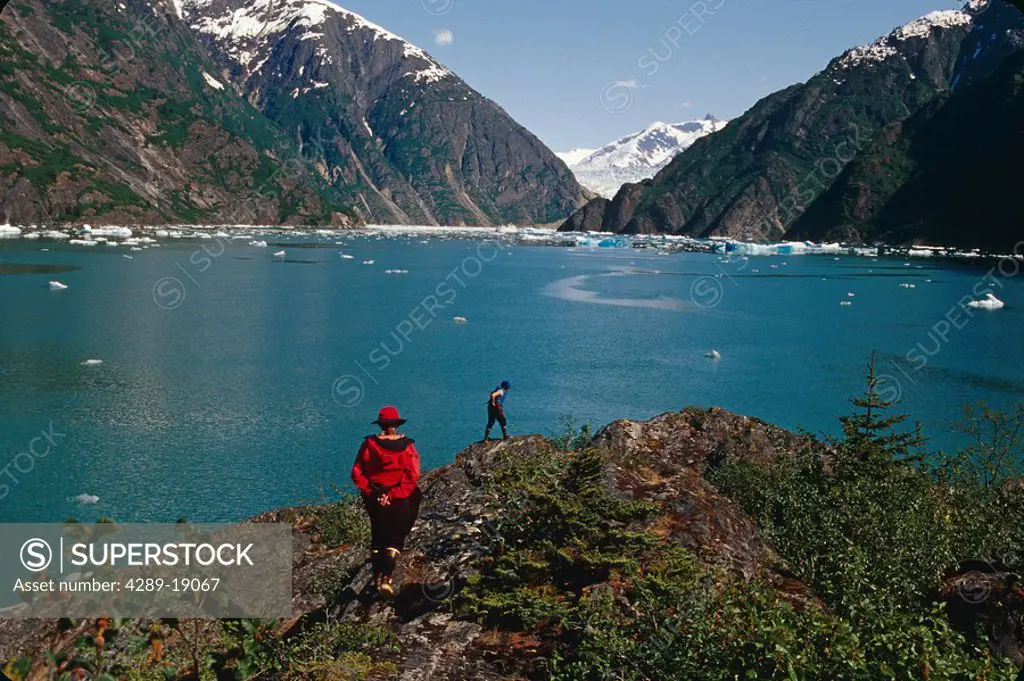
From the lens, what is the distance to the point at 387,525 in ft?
31.2

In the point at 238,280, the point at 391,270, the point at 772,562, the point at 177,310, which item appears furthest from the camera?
the point at 391,270

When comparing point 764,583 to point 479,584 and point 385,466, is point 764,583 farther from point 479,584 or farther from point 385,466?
point 385,466

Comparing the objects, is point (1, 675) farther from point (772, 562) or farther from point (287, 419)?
point (287, 419)

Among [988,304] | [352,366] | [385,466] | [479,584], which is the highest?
[988,304]

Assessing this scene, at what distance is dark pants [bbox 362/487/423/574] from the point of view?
9359mm

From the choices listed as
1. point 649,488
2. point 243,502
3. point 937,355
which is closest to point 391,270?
point 937,355

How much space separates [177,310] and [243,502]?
1854 inches

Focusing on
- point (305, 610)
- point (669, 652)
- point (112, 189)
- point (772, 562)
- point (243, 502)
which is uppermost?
point (112, 189)

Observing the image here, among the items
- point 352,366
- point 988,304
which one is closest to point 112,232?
point 352,366

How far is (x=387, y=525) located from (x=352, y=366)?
38.2 m

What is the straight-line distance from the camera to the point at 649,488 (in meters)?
11.6

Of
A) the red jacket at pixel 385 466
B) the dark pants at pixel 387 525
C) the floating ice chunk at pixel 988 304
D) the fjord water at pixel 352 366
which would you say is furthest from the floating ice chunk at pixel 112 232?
the dark pants at pixel 387 525

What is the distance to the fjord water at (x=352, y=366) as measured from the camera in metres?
27.7

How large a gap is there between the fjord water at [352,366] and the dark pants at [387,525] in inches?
640
